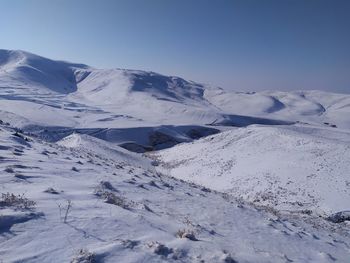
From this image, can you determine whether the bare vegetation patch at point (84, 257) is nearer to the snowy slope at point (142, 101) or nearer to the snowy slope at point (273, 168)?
the snowy slope at point (273, 168)

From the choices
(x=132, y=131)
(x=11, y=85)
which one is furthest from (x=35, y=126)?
(x=11, y=85)

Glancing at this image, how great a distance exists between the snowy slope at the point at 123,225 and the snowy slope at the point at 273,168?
1391 centimetres

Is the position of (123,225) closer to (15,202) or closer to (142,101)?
(15,202)

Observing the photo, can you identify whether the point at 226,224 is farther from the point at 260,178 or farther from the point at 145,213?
the point at 260,178

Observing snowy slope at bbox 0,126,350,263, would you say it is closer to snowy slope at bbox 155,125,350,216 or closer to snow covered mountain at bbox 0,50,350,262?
snow covered mountain at bbox 0,50,350,262

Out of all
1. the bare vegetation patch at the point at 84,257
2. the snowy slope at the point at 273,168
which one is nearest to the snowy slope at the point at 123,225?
the bare vegetation patch at the point at 84,257

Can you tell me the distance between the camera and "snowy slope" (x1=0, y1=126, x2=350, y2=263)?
21.0 ft

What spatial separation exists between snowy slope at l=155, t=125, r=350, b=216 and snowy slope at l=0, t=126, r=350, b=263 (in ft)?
45.6

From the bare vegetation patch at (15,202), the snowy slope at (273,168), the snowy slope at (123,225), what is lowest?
the snowy slope at (273,168)

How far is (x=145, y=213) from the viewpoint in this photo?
30.9ft

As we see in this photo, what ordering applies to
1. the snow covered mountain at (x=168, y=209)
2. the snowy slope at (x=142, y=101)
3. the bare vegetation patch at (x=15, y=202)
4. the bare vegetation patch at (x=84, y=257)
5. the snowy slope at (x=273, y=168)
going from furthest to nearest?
the snowy slope at (x=142, y=101) → the snowy slope at (x=273, y=168) → the bare vegetation patch at (x=15, y=202) → the snow covered mountain at (x=168, y=209) → the bare vegetation patch at (x=84, y=257)

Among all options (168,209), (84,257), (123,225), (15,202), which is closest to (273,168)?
(168,209)

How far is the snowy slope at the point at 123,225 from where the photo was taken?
6.39 meters

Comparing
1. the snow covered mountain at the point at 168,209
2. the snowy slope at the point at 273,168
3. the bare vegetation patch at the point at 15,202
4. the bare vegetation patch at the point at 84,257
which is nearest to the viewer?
the bare vegetation patch at the point at 84,257
